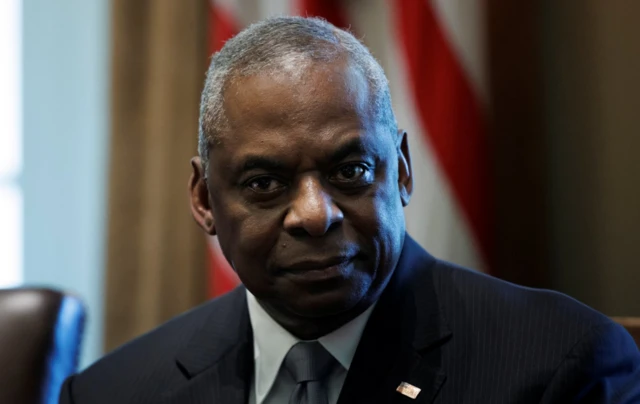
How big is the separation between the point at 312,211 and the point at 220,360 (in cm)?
53

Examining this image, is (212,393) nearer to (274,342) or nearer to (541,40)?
(274,342)

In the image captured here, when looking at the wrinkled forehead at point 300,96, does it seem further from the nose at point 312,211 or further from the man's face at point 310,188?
the nose at point 312,211

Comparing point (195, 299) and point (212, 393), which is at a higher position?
point (212, 393)

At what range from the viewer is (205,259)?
2938 millimetres

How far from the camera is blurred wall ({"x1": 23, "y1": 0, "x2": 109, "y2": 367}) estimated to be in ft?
10.8

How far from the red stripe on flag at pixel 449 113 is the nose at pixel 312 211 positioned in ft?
4.04

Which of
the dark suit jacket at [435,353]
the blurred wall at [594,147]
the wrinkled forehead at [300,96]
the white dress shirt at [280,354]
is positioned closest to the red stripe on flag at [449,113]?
the blurred wall at [594,147]

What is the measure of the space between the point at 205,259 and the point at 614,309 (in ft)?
4.26

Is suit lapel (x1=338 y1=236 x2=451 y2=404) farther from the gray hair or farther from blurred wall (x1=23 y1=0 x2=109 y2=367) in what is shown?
blurred wall (x1=23 y1=0 x2=109 y2=367)

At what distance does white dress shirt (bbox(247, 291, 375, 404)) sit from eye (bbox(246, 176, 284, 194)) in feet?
1.06

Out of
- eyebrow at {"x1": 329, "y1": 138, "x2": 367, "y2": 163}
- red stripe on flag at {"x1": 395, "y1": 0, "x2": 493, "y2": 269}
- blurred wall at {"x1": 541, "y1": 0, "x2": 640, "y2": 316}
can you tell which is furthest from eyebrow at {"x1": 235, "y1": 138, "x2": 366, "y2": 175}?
blurred wall at {"x1": 541, "y1": 0, "x2": 640, "y2": 316}

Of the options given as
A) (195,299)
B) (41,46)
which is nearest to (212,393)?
(195,299)

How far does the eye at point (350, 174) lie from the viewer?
4.86 ft

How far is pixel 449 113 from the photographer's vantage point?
265 cm
